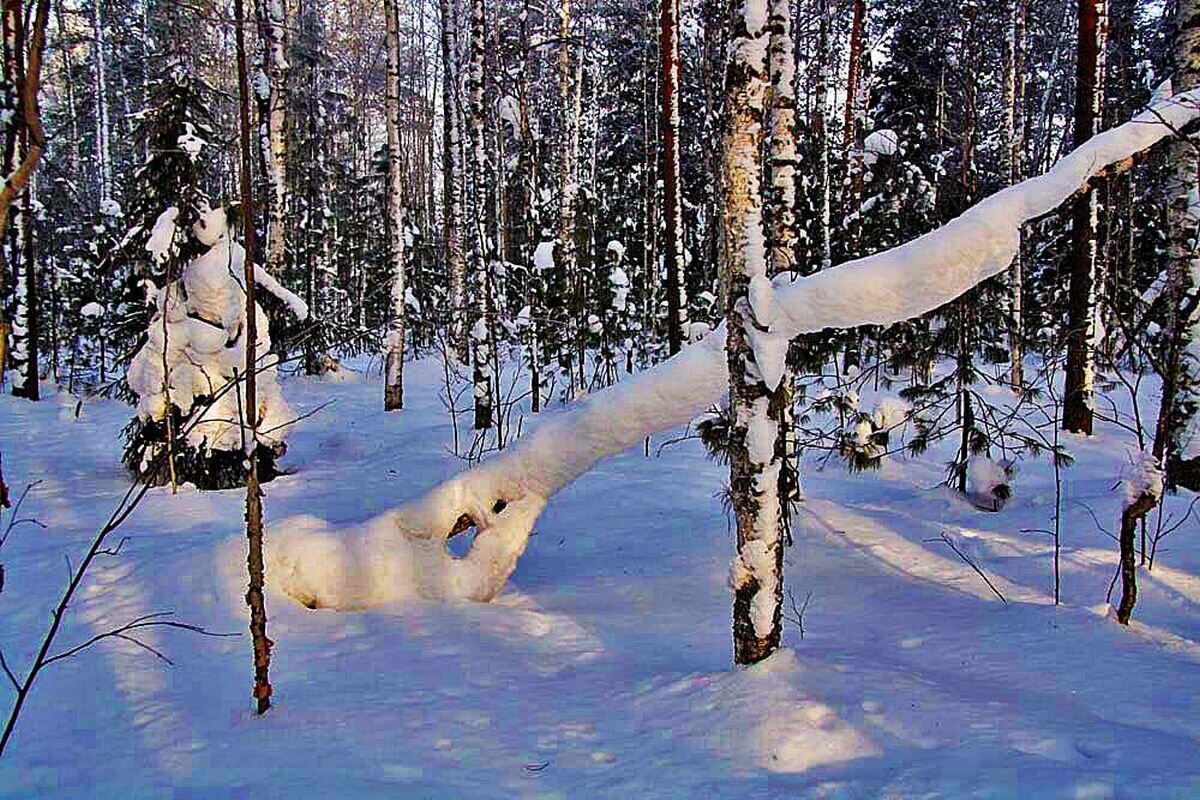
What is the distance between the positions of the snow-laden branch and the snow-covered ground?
0.31 metres

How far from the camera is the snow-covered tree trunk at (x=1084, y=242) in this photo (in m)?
10.9

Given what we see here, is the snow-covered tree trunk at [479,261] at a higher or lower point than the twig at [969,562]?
higher

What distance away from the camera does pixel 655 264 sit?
21.4 meters

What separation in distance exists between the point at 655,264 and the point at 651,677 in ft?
58.0

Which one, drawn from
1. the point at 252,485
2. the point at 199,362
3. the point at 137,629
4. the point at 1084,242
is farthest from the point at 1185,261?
the point at 199,362

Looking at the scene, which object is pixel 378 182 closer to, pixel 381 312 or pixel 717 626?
pixel 381 312

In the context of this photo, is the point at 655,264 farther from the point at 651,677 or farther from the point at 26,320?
the point at 651,677

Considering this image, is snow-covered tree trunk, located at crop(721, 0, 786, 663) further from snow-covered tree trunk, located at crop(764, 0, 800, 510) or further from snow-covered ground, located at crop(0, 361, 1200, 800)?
snow-covered tree trunk, located at crop(764, 0, 800, 510)

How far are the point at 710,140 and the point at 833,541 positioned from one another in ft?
53.9

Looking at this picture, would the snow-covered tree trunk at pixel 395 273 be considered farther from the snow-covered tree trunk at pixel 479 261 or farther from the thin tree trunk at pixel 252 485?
the thin tree trunk at pixel 252 485

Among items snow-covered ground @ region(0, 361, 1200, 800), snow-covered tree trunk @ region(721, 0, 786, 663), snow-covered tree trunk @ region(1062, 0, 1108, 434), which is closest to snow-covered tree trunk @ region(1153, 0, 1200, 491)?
snow-covered ground @ region(0, 361, 1200, 800)

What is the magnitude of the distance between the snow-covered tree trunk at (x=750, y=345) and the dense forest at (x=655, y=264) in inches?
0.6

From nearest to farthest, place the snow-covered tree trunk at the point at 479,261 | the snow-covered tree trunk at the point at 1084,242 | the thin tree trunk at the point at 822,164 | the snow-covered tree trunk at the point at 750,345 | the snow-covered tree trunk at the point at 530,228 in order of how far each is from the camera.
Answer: the snow-covered tree trunk at the point at 750,345, the snow-covered tree trunk at the point at 1084,242, the snow-covered tree trunk at the point at 479,261, the thin tree trunk at the point at 822,164, the snow-covered tree trunk at the point at 530,228

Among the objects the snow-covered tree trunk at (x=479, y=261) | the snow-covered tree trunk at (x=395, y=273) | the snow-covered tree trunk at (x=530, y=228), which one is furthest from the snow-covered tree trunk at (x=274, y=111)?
the snow-covered tree trunk at (x=530, y=228)
